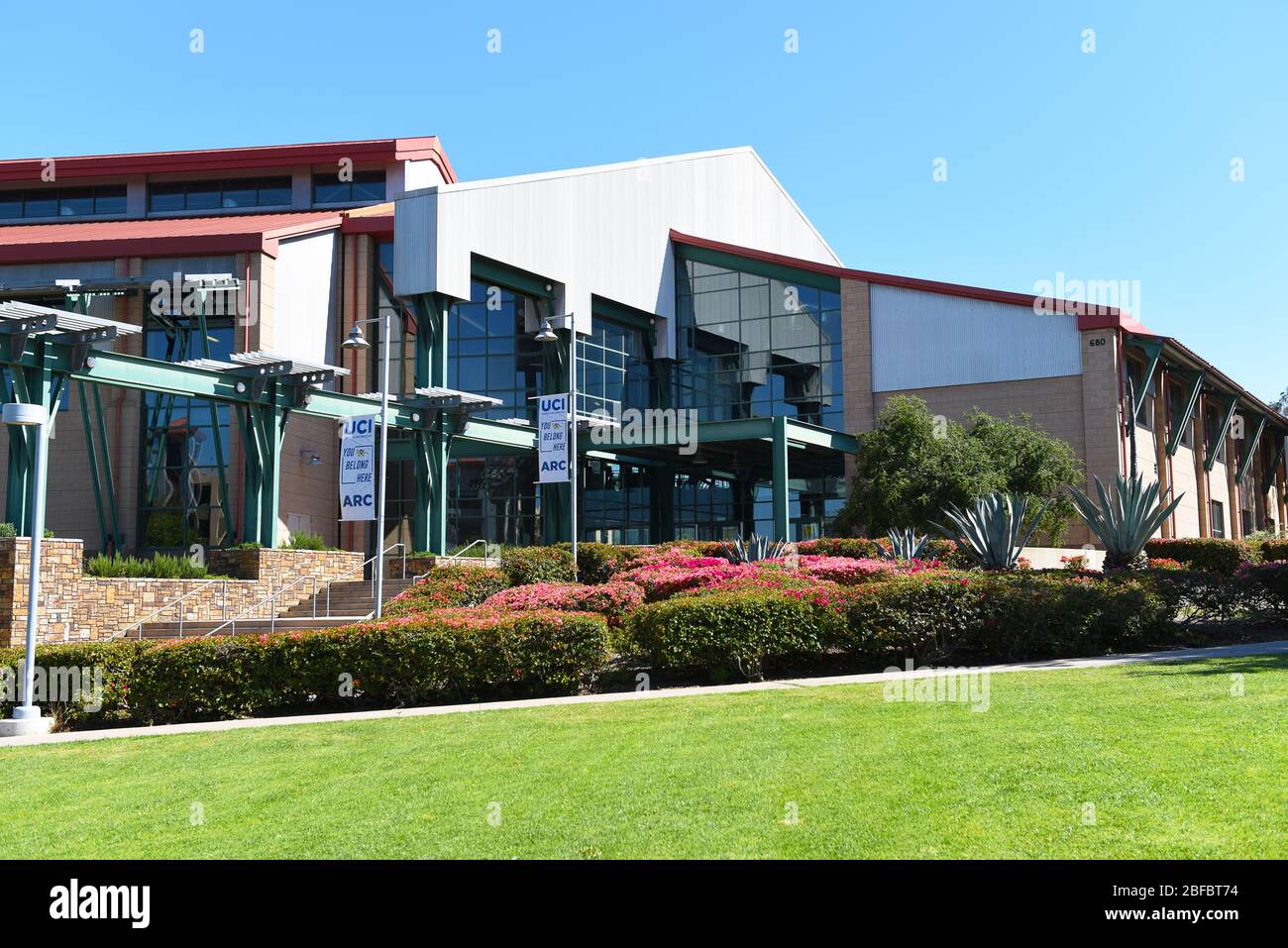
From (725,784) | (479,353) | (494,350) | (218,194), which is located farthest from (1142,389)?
(218,194)

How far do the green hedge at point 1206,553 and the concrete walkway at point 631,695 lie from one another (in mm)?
Answer: 16039

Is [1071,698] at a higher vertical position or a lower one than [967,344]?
lower

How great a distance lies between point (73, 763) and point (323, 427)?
22.9 meters

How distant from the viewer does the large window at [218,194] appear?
136 feet

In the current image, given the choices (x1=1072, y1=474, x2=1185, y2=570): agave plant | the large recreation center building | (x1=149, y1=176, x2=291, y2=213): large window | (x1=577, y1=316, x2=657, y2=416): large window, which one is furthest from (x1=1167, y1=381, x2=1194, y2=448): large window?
(x1=149, y1=176, x2=291, y2=213): large window

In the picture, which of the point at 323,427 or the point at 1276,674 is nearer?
the point at 1276,674

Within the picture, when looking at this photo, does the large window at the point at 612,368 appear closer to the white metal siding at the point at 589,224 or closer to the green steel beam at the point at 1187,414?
the white metal siding at the point at 589,224

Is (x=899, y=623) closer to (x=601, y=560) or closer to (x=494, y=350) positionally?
(x=601, y=560)

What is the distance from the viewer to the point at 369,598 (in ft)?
77.8

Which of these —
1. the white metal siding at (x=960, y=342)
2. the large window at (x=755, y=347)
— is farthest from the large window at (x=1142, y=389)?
the large window at (x=755, y=347)

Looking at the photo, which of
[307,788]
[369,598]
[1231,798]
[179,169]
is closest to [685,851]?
[1231,798]
